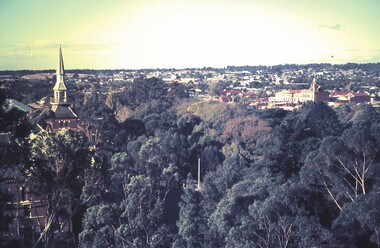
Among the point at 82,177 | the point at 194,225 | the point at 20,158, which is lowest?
the point at 194,225

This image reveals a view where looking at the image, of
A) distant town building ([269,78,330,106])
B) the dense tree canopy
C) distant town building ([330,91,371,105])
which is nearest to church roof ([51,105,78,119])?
the dense tree canopy

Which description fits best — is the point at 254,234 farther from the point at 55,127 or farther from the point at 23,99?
the point at 23,99

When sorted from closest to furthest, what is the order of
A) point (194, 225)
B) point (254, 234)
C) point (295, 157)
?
point (254, 234), point (194, 225), point (295, 157)

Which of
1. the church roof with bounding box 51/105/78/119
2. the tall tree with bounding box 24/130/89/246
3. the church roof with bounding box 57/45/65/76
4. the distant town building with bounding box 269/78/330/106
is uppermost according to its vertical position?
the church roof with bounding box 57/45/65/76

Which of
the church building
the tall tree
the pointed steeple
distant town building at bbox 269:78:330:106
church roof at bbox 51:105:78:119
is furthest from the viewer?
distant town building at bbox 269:78:330:106

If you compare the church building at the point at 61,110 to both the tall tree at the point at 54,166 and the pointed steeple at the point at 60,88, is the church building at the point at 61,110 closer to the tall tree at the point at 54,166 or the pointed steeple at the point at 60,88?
the pointed steeple at the point at 60,88

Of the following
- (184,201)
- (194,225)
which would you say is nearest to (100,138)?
(184,201)

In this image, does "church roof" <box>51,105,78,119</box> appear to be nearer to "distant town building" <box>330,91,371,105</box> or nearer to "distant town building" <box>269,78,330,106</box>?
"distant town building" <box>269,78,330,106</box>

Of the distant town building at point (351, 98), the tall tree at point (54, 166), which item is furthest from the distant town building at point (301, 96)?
the tall tree at point (54, 166)
